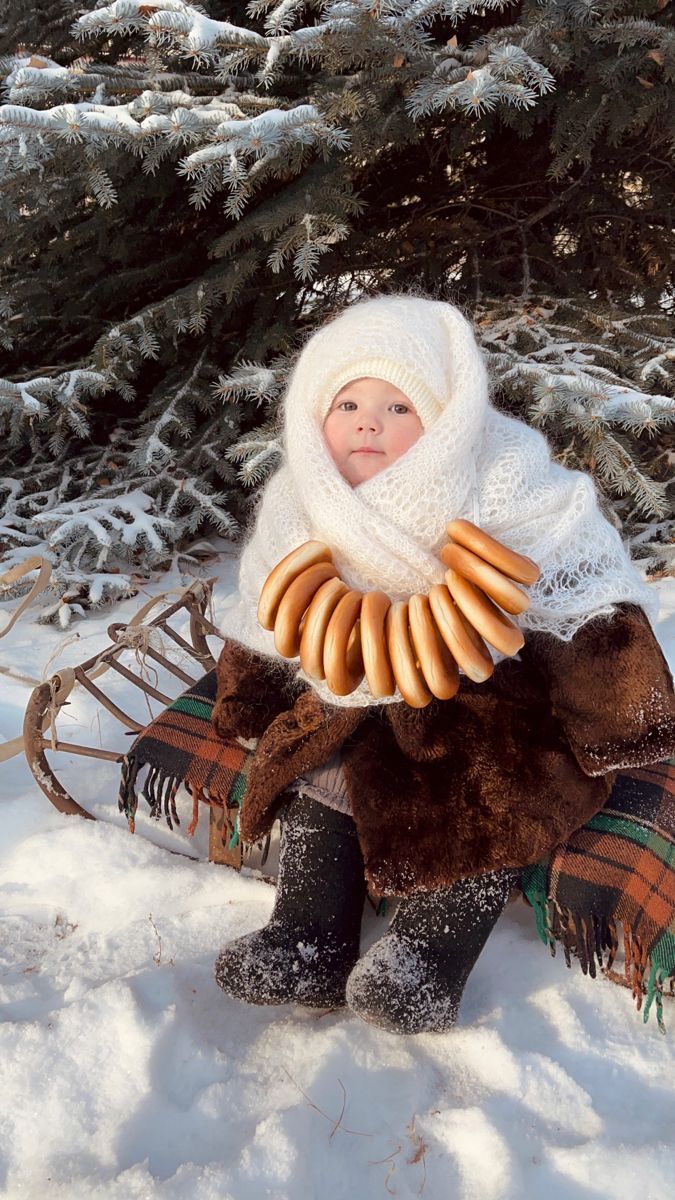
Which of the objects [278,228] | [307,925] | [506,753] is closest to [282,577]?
[506,753]

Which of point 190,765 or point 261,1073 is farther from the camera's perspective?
point 190,765

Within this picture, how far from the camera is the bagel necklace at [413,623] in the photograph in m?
1.03

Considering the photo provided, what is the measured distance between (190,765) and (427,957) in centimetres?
50

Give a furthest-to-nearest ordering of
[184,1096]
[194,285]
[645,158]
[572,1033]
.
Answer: [645,158] → [194,285] → [572,1033] → [184,1096]

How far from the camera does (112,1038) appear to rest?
105 cm

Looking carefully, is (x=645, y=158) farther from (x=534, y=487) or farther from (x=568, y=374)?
(x=534, y=487)

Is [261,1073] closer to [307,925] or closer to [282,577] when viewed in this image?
[307,925]

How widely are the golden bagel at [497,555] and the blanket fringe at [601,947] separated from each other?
485mm

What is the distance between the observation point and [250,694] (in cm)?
133

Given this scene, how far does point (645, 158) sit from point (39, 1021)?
105 inches

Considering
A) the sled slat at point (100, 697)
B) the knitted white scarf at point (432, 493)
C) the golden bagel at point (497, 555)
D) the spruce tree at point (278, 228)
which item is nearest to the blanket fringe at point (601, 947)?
the knitted white scarf at point (432, 493)

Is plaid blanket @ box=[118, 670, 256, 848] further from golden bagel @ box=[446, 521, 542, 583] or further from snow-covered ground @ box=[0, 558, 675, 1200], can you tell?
golden bagel @ box=[446, 521, 542, 583]

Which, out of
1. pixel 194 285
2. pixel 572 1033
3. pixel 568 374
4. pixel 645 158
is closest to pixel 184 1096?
pixel 572 1033

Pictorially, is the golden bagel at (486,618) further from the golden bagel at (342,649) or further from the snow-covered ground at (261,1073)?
the snow-covered ground at (261,1073)
